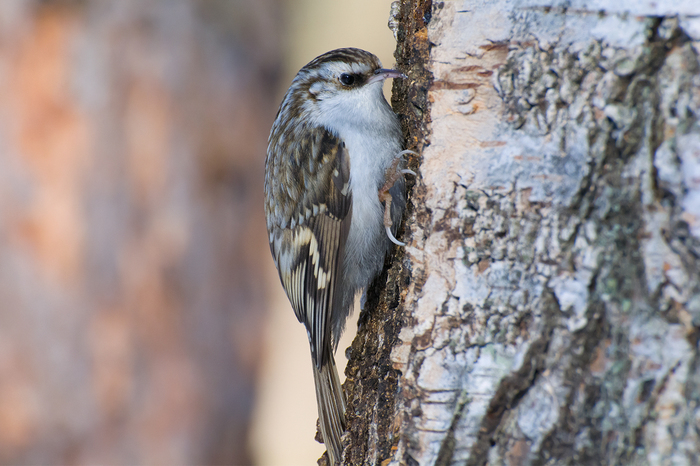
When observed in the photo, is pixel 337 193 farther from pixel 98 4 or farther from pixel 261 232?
pixel 98 4

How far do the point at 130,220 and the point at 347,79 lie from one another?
1.22m

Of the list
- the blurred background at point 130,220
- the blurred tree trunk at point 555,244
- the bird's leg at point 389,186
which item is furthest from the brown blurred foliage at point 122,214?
the blurred tree trunk at point 555,244

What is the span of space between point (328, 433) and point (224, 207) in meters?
1.37

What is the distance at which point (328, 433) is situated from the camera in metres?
1.72

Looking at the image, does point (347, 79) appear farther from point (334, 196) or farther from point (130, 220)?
point (130, 220)

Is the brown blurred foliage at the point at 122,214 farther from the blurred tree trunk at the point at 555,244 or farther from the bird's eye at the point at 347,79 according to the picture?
the blurred tree trunk at the point at 555,244

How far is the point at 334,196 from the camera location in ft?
6.12

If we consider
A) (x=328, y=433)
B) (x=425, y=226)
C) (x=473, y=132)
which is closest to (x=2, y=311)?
(x=328, y=433)

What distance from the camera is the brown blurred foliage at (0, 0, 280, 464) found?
7.92ft

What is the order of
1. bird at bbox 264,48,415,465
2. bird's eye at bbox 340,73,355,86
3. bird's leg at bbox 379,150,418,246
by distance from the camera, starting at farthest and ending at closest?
1. bird's eye at bbox 340,73,355,86
2. bird at bbox 264,48,415,465
3. bird's leg at bbox 379,150,418,246

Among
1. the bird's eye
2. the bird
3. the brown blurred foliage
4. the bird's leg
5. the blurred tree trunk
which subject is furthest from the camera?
the brown blurred foliage

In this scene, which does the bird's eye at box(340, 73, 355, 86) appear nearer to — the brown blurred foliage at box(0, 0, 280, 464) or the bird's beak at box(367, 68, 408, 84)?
the bird's beak at box(367, 68, 408, 84)

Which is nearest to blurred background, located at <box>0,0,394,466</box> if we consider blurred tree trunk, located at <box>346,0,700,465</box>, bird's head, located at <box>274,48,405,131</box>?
bird's head, located at <box>274,48,405,131</box>

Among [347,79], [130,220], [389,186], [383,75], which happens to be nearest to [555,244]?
[389,186]
